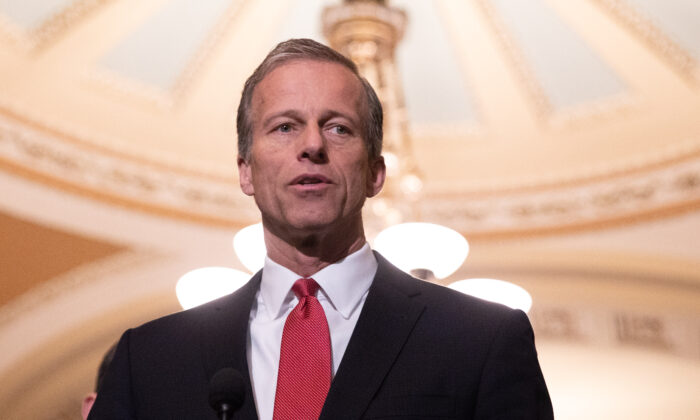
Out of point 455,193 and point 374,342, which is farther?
point 455,193

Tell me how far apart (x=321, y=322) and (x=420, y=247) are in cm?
203

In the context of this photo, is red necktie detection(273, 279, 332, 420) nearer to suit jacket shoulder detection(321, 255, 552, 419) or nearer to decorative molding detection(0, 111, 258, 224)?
suit jacket shoulder detection(321, 255, 552, 419)

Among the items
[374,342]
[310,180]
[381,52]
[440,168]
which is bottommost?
[374,342]

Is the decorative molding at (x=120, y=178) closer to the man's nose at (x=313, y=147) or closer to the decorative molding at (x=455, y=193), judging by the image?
the decorative molding at (x=455, y=193)

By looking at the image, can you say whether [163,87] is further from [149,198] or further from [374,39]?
[374,39]

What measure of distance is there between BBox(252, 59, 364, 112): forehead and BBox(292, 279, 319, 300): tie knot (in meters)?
0.28

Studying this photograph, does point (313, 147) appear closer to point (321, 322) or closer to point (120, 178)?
point (321, 322)

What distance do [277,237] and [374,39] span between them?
3142 millimetres

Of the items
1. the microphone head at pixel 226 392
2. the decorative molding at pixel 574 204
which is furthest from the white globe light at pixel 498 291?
the decorative molding at pixel 574 204

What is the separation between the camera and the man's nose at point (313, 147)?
158 cm

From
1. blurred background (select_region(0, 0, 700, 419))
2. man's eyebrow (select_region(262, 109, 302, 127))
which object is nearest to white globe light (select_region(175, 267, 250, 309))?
man's eyebrow (select_region(262, 109, 302, 127))

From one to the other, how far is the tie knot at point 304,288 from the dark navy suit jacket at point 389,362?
9cm

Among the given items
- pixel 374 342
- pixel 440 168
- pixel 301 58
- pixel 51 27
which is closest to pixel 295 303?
pixel 374 342

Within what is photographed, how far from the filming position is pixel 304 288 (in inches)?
63.2
